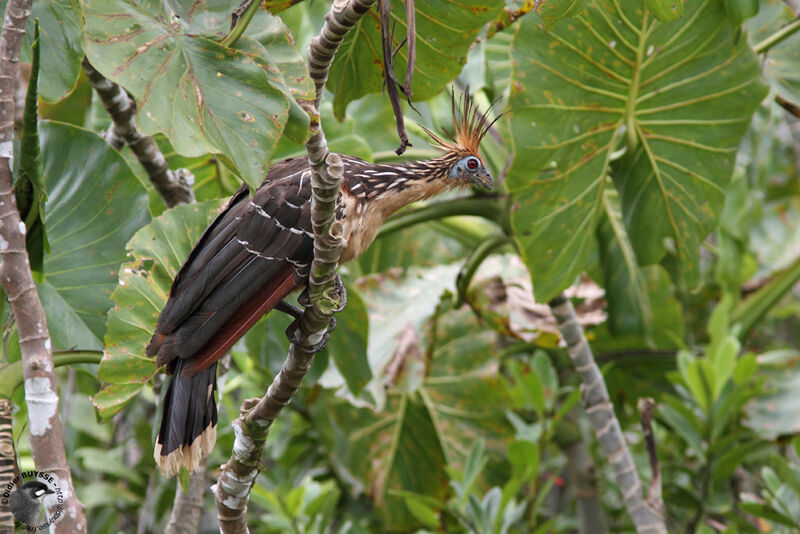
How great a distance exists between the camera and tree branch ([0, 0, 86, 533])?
1.36 meters

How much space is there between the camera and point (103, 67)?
1.29 metres

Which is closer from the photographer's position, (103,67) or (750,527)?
(103,67)

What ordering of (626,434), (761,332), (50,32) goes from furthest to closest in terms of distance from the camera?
1. (761,332)
2. (626,434)
3. (50,32)

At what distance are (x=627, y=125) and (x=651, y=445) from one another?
94 cm

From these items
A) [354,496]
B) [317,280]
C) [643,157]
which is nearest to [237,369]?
[354,496]

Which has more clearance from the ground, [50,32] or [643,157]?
[50,32]

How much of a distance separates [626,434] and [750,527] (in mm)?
994

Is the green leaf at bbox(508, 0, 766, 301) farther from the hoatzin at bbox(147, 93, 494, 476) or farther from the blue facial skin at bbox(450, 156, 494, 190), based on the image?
the hoatzin at bbox(147, 93, 494, 476)

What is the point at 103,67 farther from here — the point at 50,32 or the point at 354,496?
the point at 354,496

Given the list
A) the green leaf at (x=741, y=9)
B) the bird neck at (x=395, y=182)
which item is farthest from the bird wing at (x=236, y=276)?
the green leaf at (x=741, y=9)

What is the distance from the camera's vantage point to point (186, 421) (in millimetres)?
1723

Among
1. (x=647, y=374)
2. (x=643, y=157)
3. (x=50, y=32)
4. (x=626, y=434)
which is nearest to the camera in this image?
(x=50, y=32)

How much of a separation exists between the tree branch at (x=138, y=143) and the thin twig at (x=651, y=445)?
131 cm

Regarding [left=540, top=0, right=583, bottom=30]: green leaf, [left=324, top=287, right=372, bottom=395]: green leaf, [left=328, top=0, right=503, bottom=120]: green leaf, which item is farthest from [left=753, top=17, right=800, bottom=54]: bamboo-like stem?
[left=324, top=287, right=372, bottom=395]: green leaf
